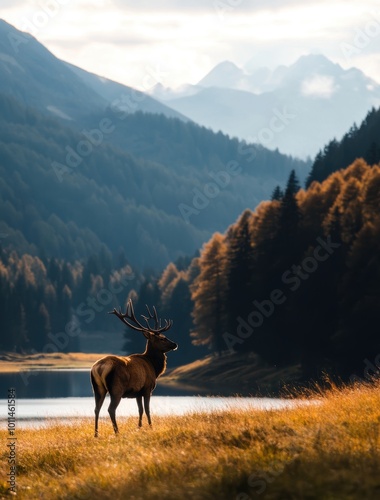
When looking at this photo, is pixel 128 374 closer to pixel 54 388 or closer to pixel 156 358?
pixel 156 358

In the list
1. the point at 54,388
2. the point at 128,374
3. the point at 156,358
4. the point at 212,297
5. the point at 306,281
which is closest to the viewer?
the point at 128,374

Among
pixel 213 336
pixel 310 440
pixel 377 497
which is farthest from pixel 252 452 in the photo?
pixel 213 336

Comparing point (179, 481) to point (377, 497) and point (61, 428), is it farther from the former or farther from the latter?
point (61, 428)

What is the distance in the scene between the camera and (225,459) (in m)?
15.3

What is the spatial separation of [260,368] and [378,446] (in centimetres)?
7563

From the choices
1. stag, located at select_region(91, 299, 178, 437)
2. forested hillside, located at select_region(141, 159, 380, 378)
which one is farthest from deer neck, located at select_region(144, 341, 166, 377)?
forested hillside, located at select_region(141, 159, 380, 378)

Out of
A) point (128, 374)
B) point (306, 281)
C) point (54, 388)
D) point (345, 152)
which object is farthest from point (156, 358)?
point (345, 152)

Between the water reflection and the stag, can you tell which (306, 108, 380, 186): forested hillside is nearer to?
the water reflection

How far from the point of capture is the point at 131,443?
1886 cm

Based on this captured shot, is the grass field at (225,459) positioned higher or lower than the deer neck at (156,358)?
lower

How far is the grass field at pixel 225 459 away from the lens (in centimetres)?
1379

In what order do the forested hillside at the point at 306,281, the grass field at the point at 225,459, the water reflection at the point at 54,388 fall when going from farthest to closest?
1. the water reflection at the point at 54,388
2. the forested hillside at the point at 306,281
3. the grass field at the point at 225,459

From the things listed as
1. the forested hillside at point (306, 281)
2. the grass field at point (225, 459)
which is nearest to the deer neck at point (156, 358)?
the grass field at point (225, 459)

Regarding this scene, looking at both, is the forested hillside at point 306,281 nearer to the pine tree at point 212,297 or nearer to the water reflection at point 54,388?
the pine tree at point 212,297
